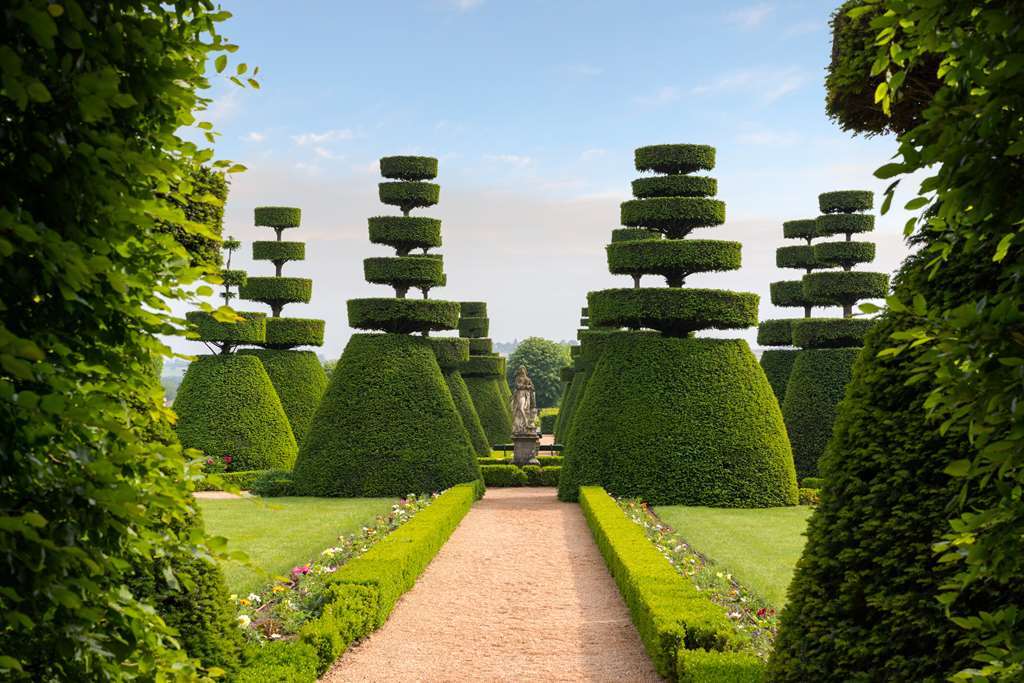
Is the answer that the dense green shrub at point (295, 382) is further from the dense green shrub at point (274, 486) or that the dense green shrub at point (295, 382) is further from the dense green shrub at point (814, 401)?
the dense green shrub at point (814, 401)

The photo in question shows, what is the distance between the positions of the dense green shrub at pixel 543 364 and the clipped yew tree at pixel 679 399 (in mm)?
65288

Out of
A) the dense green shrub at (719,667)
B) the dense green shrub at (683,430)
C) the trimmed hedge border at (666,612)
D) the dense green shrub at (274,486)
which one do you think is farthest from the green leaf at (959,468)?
the dense green shrub at (274,486)

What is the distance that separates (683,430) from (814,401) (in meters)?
7.81

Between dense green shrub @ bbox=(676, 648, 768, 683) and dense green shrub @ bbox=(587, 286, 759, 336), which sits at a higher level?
dense green shrub @ bbox=(587, 286, 759, 336)

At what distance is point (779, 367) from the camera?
30.1m

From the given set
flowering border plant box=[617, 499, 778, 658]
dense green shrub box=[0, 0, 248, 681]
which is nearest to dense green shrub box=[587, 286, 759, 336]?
flowering border plant box=[617, 499, 778, 658]

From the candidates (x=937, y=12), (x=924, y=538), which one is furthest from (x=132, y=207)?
(x=924, y=538)

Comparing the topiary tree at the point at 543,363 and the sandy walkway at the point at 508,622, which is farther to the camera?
the topiary tree at the point at 543,363

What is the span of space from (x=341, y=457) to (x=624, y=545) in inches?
402

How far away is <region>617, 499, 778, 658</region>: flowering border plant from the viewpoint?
30.0ft

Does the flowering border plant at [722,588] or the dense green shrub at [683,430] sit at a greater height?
the dense green shrub at [683,430]

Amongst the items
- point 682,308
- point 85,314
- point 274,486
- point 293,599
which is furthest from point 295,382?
point 85,314

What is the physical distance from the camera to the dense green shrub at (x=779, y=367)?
29.7 meters

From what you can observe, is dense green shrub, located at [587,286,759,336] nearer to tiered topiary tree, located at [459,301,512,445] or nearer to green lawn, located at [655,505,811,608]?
green lawn, located at [655,505,811,608]
